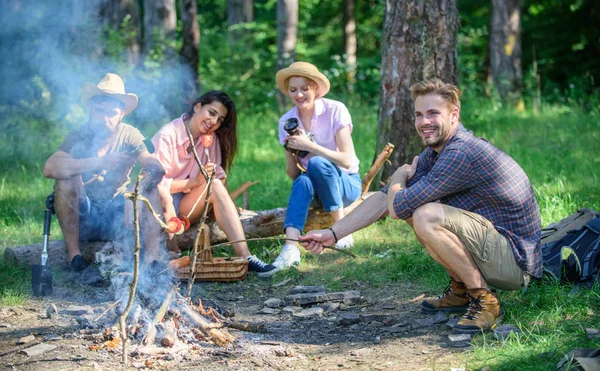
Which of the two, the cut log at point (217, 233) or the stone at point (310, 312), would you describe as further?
the cut log at point (217, 233)

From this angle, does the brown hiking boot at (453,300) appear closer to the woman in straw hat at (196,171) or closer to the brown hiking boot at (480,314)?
the brown hiking boot at (480,314)

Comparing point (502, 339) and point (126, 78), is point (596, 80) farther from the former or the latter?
point (502, 339)

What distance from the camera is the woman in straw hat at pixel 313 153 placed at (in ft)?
18.9

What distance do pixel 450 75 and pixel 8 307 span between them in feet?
13.9

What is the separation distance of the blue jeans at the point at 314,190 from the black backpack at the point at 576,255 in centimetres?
177

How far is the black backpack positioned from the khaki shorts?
58cm

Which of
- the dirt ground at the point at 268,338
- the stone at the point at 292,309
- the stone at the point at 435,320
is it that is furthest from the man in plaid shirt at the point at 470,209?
the stone at the point at 292,309

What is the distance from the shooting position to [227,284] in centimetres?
545

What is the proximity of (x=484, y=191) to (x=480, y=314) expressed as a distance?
699mm

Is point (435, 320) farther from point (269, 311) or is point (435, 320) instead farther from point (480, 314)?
point (269, 311)

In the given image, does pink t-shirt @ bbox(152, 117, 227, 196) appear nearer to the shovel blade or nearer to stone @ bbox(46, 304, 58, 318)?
the shovel blade

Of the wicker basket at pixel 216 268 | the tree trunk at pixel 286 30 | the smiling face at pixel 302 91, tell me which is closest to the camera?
the wicker basket at pixel 216 268

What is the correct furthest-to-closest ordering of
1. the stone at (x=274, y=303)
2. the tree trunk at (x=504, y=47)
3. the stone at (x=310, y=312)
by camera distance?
the tree trunk at (x=504, y=47) → the stone at (x=274, y=303) → the stone at (x=310, y=312)

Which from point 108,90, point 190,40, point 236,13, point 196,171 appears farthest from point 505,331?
point 236,13
